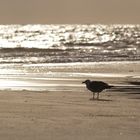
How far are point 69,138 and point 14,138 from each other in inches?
36.4

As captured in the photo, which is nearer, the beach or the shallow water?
the beach

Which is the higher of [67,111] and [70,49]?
[70,49]

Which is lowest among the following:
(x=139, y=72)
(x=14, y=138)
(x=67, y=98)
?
(x=14, y=138)

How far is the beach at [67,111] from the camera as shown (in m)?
10.6

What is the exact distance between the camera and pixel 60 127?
11.2 metres

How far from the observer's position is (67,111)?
13.4 m

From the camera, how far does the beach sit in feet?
34.7

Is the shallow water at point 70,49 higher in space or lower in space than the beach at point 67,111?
higher

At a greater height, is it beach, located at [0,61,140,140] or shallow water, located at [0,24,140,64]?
shallow water, located at [0,24,140,64]

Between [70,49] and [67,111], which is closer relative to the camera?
[67,111]

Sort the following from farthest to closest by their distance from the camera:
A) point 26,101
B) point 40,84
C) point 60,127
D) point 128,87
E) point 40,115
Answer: point 40,84 < point 128,87 < point 26,101 < point 40,115 < point 60,127

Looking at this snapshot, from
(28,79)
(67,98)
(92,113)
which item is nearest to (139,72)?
(28,79)

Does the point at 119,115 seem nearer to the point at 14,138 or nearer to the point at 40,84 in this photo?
the point at 14,138

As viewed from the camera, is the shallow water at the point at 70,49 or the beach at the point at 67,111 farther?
the shallow water at the point at 70,49
